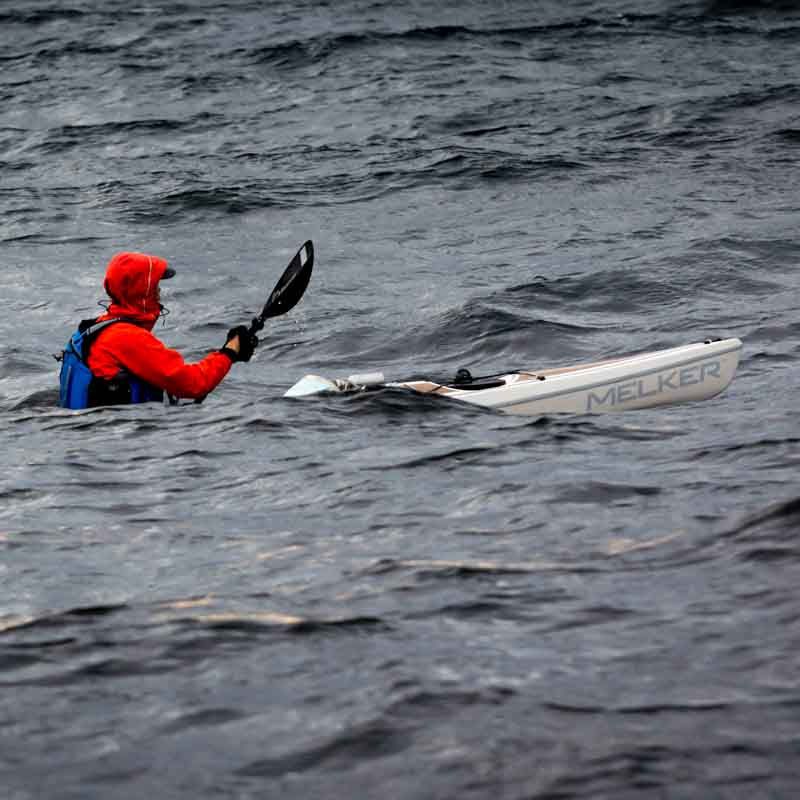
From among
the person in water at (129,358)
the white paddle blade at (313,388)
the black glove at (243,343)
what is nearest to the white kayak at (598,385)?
the white paddle blade at (313,388)

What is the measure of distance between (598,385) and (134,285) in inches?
104

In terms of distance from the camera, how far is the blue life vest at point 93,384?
7.45 m

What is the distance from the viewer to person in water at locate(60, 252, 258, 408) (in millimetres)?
7414

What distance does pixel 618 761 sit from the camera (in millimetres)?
3443

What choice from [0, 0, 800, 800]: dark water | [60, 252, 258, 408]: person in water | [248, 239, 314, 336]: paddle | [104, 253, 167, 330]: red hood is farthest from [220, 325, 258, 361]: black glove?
[248, 239, 314, 336]: paddle

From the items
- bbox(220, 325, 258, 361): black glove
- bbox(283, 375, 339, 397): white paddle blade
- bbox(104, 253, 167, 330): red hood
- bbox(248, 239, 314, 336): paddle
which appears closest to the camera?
bbox(104, 253, 167, 330): red hood

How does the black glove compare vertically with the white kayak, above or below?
above

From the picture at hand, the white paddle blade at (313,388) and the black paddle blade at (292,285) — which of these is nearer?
the white paddle blade at (313,388)

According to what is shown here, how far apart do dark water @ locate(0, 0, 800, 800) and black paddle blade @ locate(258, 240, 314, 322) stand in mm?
809

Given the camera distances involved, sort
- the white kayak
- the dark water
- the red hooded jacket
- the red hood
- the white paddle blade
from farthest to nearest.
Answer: the white paddle blade
the white kayak
the red hood
the red hooded jacket
the dark water

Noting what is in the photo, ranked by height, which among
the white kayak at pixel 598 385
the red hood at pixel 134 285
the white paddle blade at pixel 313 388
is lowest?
the white kayak at pixel 598 385

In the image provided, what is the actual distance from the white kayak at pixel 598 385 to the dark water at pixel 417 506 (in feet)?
0.60

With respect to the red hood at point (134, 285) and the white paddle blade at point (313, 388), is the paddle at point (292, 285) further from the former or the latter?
the red hood at point (134, 285)

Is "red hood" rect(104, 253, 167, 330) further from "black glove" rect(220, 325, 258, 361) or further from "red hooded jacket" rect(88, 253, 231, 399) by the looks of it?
"black glove" rect(220, 325, 258, 361)
